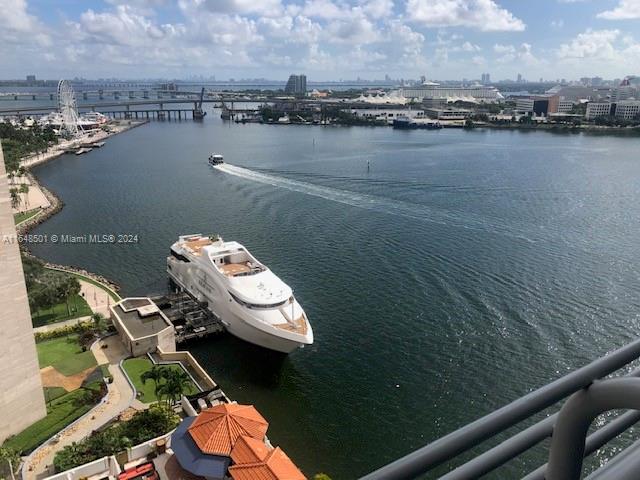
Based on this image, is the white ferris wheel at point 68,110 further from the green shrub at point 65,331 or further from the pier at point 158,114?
the green shrub at point 65,331

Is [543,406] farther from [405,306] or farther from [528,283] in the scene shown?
[528,283]

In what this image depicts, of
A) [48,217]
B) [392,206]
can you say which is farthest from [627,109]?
[48,217]

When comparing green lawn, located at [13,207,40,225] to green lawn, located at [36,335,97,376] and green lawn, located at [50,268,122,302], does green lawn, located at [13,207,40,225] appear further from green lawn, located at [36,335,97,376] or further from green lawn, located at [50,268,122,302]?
green lawn, located at [36,335,97,376]

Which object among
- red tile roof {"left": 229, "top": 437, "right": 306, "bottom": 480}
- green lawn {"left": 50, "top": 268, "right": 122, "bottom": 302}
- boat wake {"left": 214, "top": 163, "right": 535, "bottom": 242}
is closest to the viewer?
red tile roof {"left": 229, "top": 437, "right": 306, "bottom": 480}

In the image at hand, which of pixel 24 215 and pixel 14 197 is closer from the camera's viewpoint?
pixel 24 215

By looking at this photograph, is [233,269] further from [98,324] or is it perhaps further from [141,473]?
[141,473]

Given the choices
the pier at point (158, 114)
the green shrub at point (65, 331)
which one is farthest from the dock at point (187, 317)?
the pier at point (158, 114)

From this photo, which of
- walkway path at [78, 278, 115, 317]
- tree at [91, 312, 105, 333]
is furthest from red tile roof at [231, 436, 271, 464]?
walkway path at [78, 278, 115, 317]
